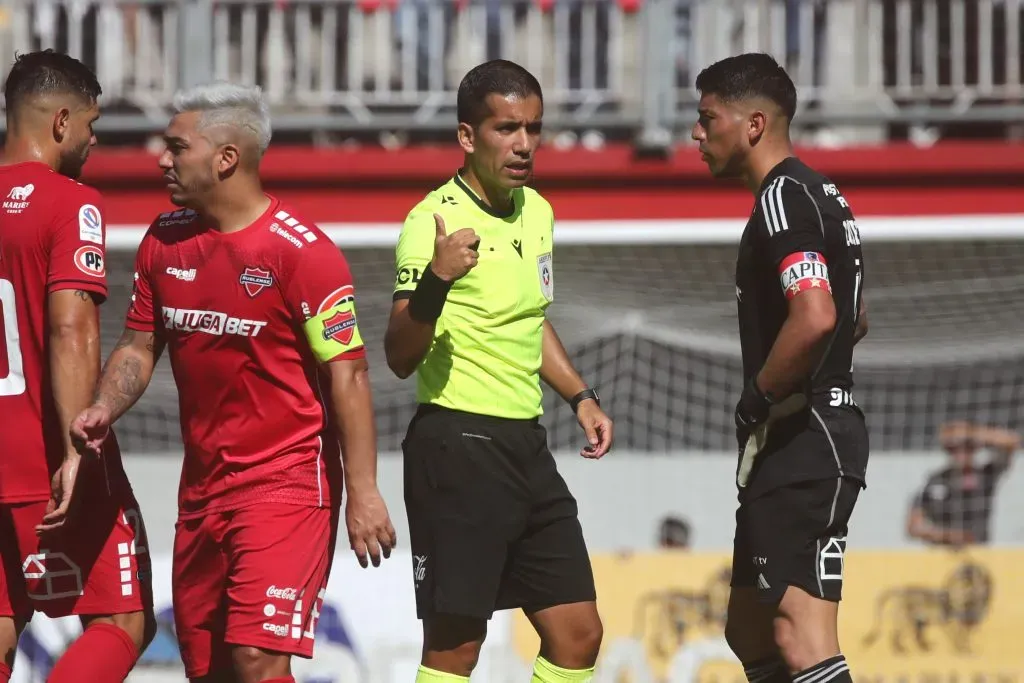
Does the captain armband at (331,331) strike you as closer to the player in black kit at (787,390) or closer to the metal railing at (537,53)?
the player in black kit at (787,390)

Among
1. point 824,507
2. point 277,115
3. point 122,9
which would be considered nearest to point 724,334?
point 277,115

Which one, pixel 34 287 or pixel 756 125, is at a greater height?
pixel 756 125

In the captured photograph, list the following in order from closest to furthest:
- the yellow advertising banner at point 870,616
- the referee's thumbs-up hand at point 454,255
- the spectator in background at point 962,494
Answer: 1. the referee's thumbs-up hand at point 454,255
2. the yellow advertising banner at point 870,616
3. the spectator in background at point 962,494

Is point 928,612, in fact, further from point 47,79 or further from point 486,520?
point 47,79

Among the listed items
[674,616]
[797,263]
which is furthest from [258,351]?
[674,616]

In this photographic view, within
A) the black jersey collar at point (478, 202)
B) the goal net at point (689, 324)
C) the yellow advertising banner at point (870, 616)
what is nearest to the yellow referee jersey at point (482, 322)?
the black jersey collar at point (478, 202)

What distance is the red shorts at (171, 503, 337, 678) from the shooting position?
13.2ft

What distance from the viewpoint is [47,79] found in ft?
14.8

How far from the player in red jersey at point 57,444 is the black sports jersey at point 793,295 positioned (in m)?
1.97

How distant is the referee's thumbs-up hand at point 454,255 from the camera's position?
13.1 feet

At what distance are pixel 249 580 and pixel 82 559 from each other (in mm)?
618

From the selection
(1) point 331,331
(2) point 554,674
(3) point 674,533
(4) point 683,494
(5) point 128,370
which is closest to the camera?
(1) point 331,331

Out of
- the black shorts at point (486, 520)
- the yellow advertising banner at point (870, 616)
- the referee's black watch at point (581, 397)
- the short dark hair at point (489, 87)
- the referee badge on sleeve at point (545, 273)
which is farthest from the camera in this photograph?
the yellow advertising banner at point (870, 616)

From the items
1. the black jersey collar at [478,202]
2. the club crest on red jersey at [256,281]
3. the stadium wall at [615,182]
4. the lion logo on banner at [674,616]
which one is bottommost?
the lion logo on banner at [674,616]
